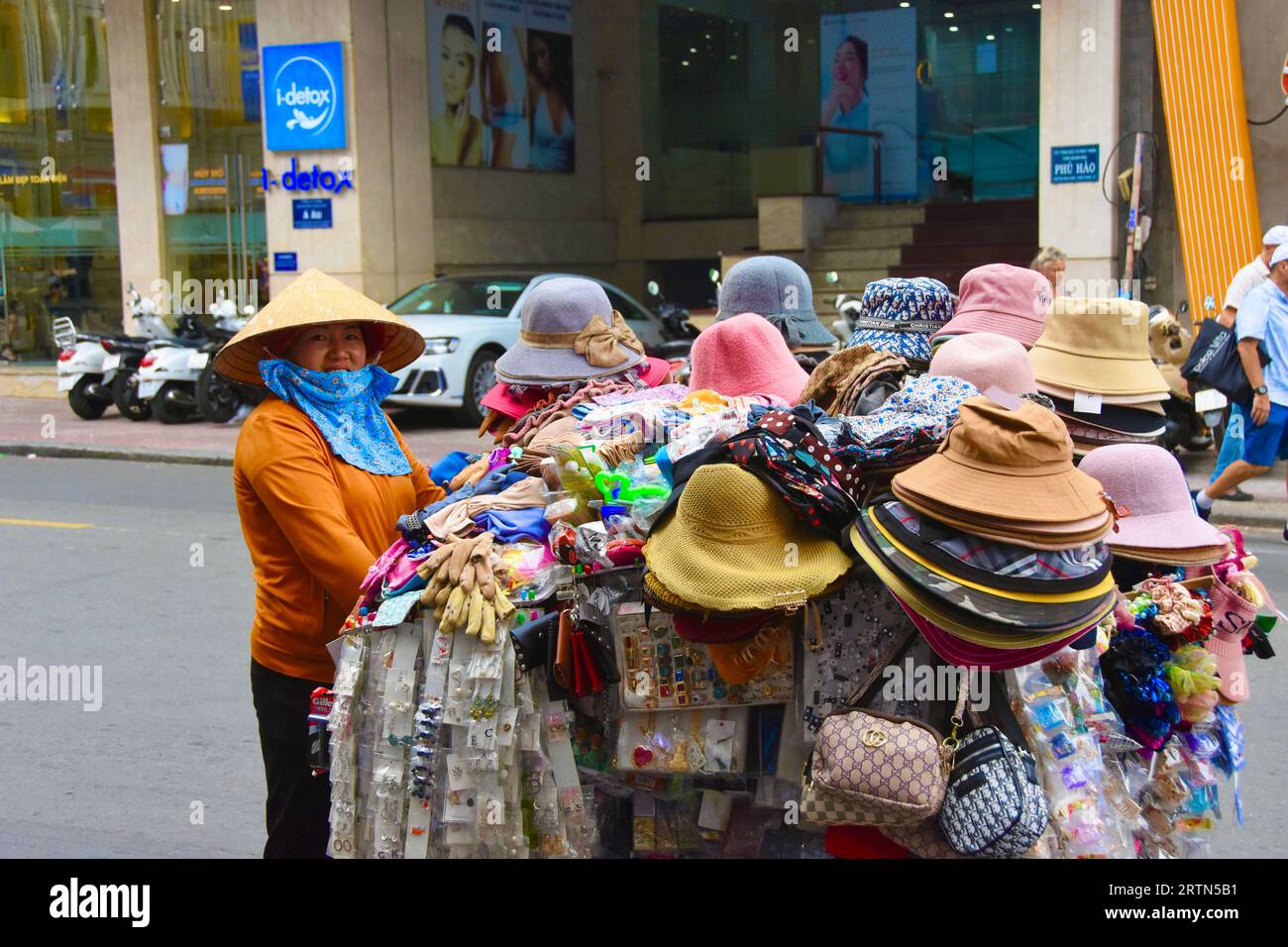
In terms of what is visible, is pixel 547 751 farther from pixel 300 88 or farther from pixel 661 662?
pixel 300 88

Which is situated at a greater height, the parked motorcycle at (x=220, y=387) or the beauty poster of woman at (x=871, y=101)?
the beauty poster of woman at (x=871, y=101)

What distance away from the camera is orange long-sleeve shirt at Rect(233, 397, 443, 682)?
11.4ft

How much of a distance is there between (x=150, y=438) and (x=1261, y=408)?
37.1 ft

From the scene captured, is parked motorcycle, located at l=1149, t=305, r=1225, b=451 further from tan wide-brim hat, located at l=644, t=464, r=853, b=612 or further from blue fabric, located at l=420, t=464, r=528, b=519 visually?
tan wide-brim hat, located at l=644, t=464, r=853, b=612

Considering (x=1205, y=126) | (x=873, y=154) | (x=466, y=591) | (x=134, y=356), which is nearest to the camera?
(x=466, y=591)

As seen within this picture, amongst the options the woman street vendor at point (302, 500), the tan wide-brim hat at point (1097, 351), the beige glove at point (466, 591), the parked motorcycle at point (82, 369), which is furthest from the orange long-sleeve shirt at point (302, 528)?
the parked motorcycle at point (82, 369)

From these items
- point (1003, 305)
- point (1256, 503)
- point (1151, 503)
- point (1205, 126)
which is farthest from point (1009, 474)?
point (1205, 126)

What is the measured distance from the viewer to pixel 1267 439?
345 inches

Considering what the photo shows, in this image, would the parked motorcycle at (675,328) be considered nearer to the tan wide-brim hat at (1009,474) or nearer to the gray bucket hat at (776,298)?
the gray bucket hat at (776,298)

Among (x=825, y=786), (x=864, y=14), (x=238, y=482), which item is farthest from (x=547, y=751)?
(x=864, y=14)

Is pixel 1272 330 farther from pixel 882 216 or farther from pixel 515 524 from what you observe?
pixel 882 216

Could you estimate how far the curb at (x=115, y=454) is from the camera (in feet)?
45.5

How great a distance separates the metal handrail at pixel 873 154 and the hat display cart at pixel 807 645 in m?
18.7

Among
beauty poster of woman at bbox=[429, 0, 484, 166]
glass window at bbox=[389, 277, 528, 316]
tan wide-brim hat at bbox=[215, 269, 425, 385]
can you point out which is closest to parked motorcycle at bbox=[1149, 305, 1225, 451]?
glass window at bbox=[389, 277, 528, 316]
